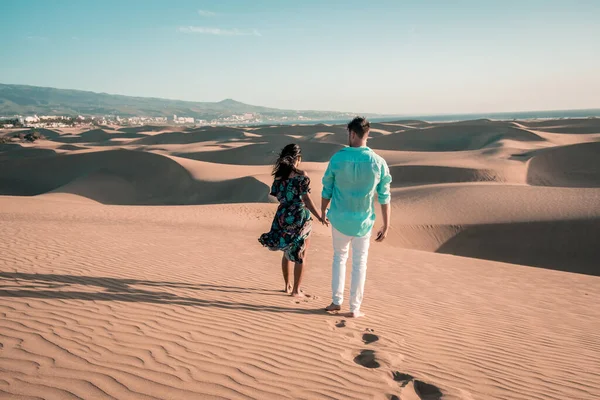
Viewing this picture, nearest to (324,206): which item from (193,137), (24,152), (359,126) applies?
(359,126)

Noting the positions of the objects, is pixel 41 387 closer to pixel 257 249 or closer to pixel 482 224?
pixel 257 249

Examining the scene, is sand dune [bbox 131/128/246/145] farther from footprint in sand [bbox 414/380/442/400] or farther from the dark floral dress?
footprint in sand [bbox 414/380/442/400]

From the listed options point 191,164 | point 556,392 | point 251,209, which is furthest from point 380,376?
point 191,164

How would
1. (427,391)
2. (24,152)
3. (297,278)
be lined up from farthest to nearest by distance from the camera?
(24,152)
(297,278)
(427,391)

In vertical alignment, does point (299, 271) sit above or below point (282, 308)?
above

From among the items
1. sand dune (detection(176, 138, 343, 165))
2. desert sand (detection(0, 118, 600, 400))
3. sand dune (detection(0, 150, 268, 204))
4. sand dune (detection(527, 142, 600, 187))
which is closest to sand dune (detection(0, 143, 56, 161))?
sand dune (detection(0, 150, 268, 204))

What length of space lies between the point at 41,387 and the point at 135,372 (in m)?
0.52

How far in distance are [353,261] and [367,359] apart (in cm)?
99

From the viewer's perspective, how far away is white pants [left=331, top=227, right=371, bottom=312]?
12.6ft

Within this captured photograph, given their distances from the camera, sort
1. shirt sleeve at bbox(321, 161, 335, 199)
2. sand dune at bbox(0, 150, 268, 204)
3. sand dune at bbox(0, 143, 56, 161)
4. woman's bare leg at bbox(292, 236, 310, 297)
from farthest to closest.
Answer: sand dune at bbox(0, 143, 56, 161) → sand dune at bbox(0, 150, 268, 204) → woman's bare leg at bbox(292, 236, 310, 297) → shirt sleeve at bbox(321, 161, 335, 199)

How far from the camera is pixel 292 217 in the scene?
446 centimetres

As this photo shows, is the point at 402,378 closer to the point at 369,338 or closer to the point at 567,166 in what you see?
the point at 369,338

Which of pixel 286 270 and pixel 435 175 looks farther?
pixel 435 175

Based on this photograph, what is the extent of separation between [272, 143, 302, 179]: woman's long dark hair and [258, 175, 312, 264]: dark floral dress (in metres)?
0.07
